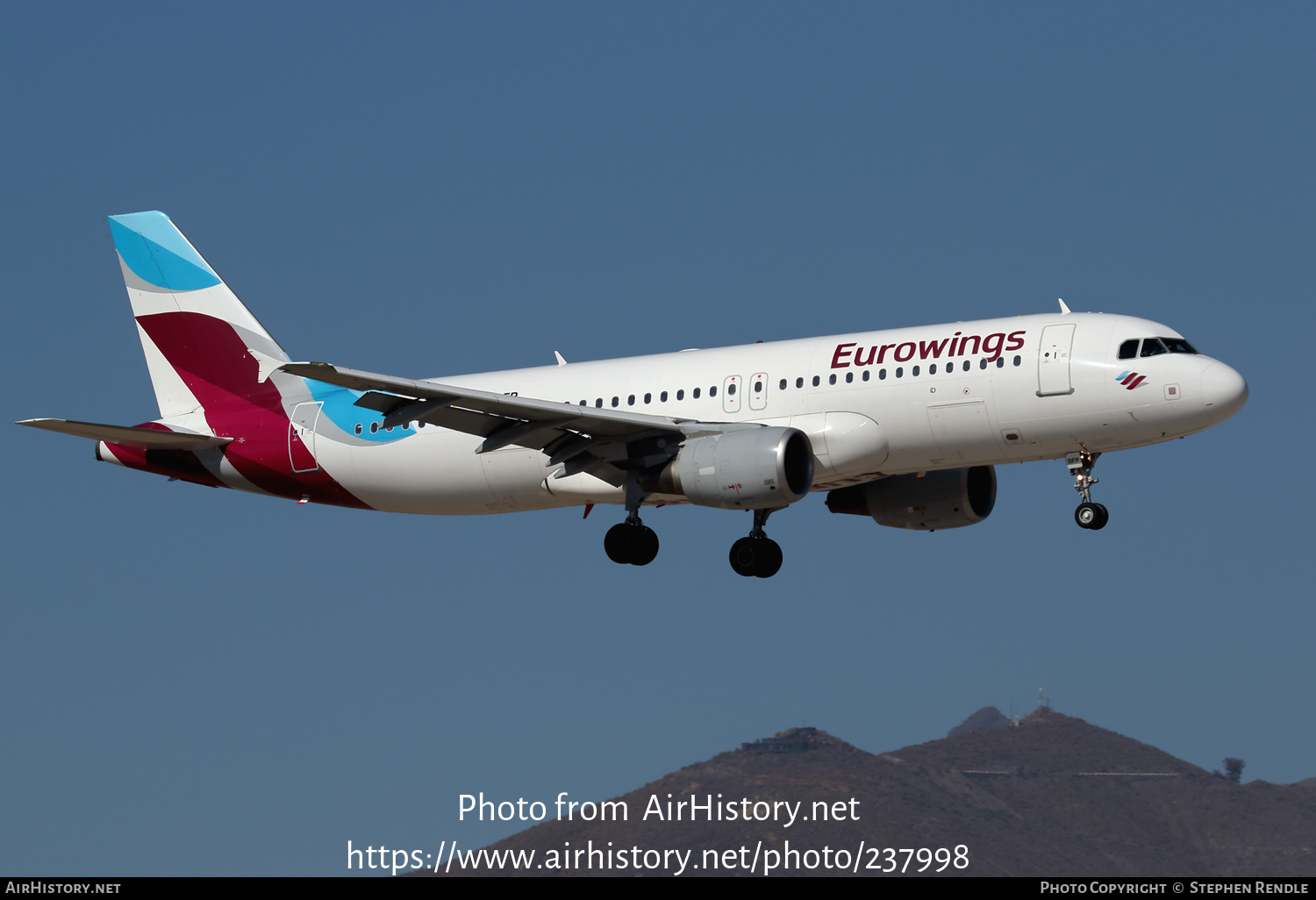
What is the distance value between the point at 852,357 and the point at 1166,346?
6.62m

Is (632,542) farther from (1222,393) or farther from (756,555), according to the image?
(1222,393)

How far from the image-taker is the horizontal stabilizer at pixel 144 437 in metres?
39.8

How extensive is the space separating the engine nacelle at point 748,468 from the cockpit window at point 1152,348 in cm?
731

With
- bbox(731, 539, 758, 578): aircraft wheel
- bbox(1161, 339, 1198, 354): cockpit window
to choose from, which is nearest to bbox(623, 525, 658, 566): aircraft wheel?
bbox(731, 539, 758, 578): aircraft wheel

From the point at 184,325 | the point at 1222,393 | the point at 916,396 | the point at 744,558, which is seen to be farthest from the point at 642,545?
the point at 184,325

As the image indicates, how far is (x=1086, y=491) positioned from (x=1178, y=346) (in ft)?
12.1

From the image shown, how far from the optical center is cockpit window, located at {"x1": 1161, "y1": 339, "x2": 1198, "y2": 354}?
3622cm

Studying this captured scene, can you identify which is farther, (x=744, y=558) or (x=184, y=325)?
(x=184, y=325)

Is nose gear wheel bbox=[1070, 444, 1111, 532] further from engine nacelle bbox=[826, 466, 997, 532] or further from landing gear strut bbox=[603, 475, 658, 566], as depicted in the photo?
landing gear strut bbox=[603, 475, 658, 566]

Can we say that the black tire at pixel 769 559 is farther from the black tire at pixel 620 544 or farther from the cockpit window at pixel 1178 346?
the cockpit window at pixel 1178 346

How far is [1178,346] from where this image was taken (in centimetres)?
3634

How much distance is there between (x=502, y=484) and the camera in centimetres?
4131
